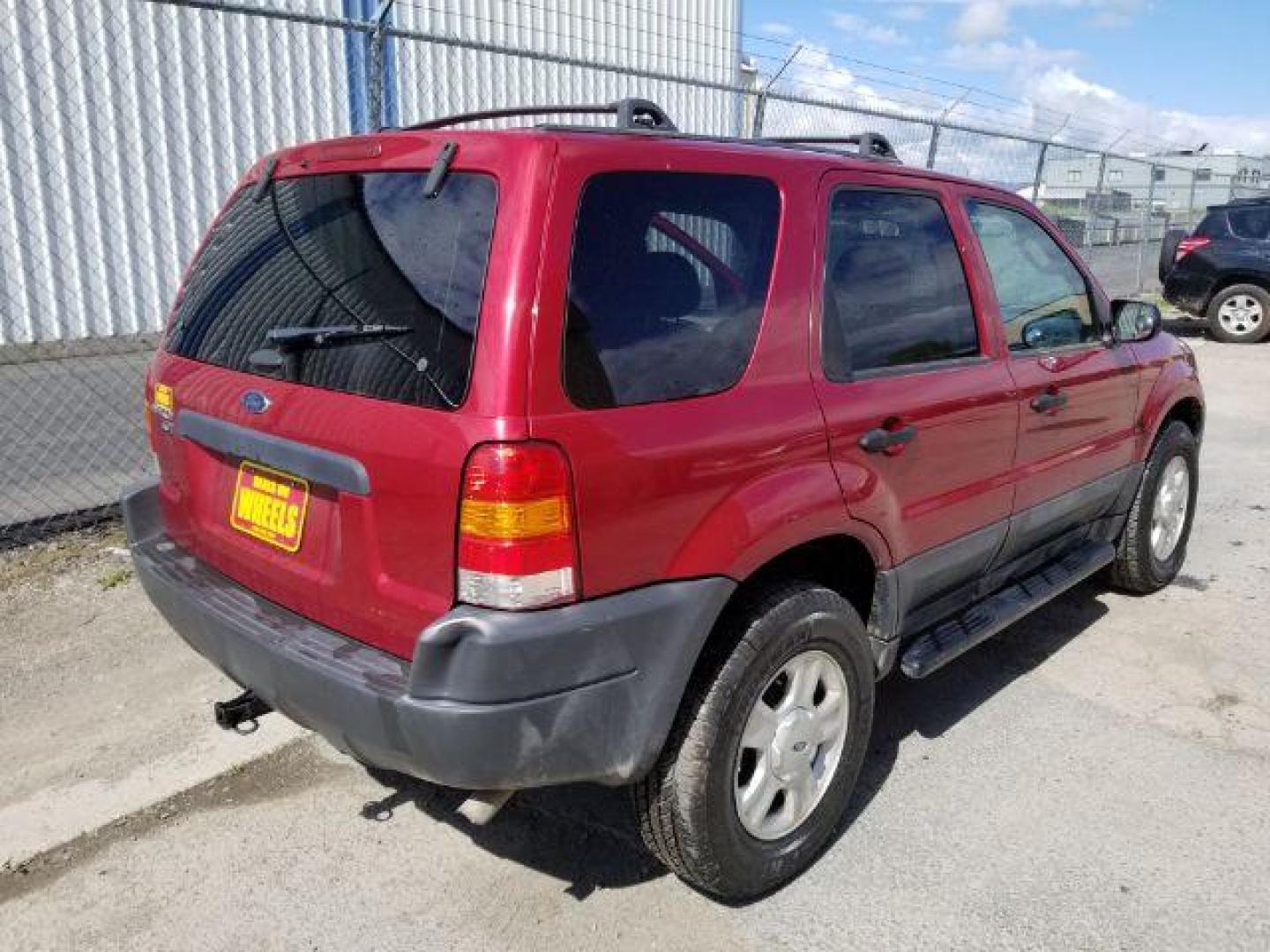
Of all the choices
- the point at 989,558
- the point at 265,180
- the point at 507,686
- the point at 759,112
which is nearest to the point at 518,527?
the point at 507,686

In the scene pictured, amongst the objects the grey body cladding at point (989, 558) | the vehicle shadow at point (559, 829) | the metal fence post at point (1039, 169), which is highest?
the metal fence post at point (1039, 169)

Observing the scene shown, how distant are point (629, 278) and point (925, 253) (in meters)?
1.30

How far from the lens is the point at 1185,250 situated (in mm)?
13414

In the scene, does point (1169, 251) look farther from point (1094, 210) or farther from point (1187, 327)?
point (1094, 210)

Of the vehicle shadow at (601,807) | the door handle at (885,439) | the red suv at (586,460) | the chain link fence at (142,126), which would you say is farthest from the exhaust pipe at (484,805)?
the chain link fence at (142,126)

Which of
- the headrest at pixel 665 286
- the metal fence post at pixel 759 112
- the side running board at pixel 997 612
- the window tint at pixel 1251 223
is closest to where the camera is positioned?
the headrest at pixel 665 286

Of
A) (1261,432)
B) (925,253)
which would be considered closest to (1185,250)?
(1261,432)

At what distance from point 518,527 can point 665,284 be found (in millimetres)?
679

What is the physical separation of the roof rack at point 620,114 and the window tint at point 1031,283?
3.80 feet

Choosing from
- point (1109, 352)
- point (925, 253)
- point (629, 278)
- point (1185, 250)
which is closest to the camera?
point (629, 278)

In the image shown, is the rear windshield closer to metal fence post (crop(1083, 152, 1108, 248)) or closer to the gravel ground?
the gravel ground

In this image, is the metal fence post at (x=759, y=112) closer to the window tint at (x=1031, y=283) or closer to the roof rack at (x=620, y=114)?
the window tint at (x=1031, y=283)

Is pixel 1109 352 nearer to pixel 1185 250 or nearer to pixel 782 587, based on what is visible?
pixel 782 587

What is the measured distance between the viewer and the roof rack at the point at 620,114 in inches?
105
